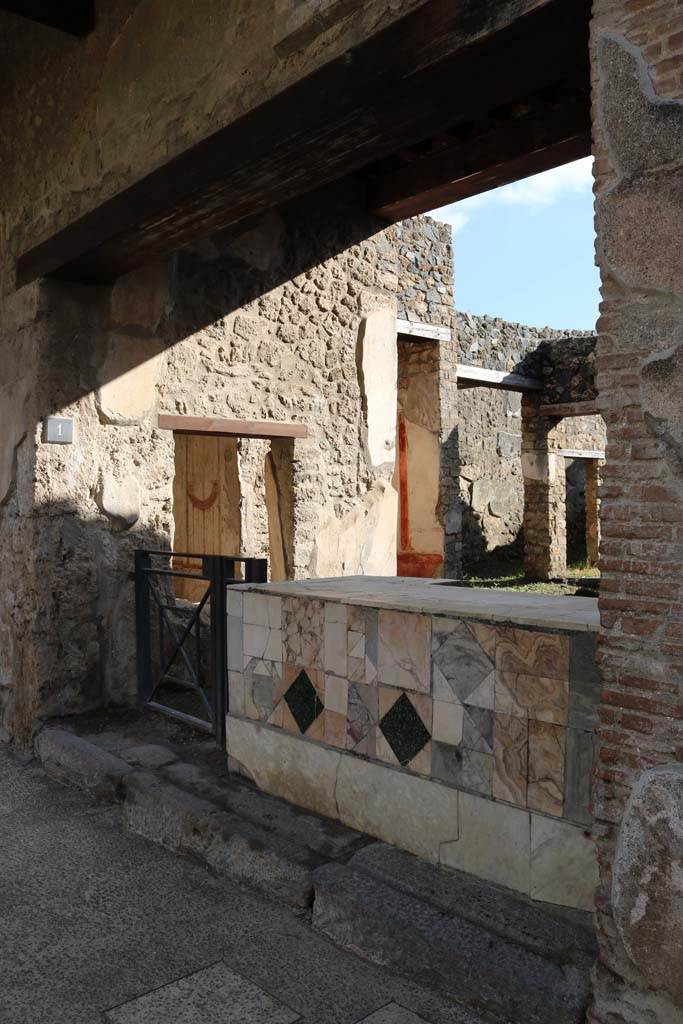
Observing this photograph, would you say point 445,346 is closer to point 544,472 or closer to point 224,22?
point 544,472

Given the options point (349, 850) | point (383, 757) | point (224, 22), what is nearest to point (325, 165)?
point (224, 22)

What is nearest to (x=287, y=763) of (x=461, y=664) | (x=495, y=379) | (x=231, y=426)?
(x=461, y=664)

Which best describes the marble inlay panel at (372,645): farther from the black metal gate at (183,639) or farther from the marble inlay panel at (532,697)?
the black metal gate at (183,639)

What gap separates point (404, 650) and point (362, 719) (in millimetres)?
327

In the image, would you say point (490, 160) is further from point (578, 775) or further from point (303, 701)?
point (578, 775)

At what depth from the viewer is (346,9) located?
253 cm

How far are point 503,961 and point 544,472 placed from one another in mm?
12259

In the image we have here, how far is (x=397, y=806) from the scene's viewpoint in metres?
2.87

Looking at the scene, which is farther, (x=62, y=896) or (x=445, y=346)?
(x=445, y=346)

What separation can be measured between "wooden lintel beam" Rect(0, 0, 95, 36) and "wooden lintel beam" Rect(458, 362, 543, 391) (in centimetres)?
829

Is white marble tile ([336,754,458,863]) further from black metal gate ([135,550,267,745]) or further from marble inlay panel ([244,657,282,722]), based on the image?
black metal gate ([135,550,267,745])

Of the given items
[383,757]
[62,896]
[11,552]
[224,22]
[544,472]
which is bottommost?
[62,896]

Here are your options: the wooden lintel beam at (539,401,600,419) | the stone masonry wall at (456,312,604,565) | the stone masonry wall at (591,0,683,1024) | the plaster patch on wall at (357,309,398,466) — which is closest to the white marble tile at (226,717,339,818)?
the stone masonry wall at (591,0,683,1024)

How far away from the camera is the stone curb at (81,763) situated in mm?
3760
